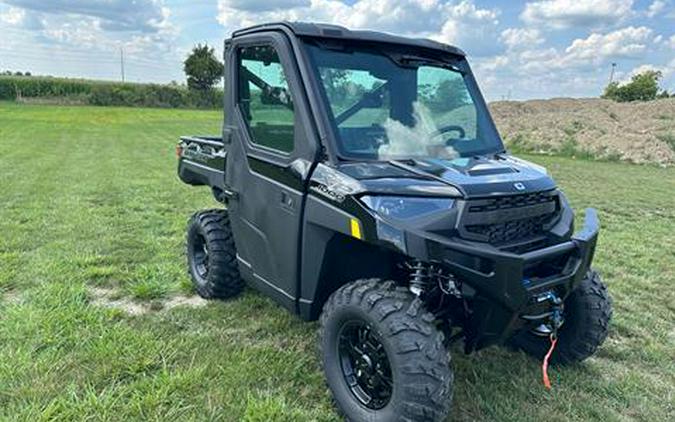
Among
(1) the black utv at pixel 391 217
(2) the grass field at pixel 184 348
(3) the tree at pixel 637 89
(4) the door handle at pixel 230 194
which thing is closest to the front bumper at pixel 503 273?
(1) the black utv at pixel 391 217

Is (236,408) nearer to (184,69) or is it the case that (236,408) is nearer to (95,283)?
(95,283)

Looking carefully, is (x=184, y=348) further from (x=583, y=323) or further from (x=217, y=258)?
(x=583, y=323)

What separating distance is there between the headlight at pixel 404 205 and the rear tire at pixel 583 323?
1.35 m

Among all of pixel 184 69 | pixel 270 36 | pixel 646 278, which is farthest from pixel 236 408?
pixel 184 69

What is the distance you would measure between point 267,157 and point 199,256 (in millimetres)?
1820

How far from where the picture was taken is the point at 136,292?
450 cm

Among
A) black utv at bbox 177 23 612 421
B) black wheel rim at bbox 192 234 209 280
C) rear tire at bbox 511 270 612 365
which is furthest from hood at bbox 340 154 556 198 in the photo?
black wheel rim at bbox 192 234 209 280

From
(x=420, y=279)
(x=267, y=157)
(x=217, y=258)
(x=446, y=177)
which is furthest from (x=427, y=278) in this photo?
(x=217, y=258)

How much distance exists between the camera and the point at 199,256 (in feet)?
15.6

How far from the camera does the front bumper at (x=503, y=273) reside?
7.95ft

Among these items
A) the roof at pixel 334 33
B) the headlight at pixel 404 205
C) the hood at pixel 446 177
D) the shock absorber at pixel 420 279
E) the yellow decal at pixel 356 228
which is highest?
the roof at pixel 334 33

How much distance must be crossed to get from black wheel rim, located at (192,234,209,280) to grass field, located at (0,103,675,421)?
23 centimetres

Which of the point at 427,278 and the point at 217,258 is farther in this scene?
the point at 217,258

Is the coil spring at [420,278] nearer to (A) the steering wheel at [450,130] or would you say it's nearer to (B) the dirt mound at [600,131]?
(A) the steering wheel at [450,130]
